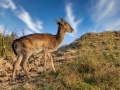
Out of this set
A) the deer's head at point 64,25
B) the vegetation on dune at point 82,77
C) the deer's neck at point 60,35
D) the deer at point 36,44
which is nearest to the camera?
the vegetation on dune at point 82,77

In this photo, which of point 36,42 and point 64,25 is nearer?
point 36,42

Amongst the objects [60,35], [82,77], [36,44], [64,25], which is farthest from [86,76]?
[64,25]

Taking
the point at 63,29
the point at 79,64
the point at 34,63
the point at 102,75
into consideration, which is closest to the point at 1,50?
the point at 34,63

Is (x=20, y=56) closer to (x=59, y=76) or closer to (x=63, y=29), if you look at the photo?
(x=59, y=76)

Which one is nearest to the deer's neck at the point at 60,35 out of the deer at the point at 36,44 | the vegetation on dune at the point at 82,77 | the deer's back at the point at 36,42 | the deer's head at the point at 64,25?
the deer at the point at 36,44

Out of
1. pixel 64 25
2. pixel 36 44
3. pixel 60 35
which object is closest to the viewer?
pixel 36 44

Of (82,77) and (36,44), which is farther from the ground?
(36,44)

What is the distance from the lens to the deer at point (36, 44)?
9.13m

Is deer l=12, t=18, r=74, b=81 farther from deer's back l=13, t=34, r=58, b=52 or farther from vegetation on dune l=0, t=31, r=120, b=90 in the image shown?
vegetation on dune l=0, t=31, r=120, b=90

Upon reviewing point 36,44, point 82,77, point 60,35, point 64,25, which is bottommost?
point 82,77

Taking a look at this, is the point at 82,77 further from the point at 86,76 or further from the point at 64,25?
the point at 64,25

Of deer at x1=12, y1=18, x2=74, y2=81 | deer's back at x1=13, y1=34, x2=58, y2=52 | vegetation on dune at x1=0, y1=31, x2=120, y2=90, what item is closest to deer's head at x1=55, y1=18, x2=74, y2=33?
deer at x1=12, y1=18, x2=74, y2=81

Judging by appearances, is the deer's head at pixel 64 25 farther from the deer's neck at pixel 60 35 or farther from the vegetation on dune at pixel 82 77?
the vegetation on dune at pixel 82 77

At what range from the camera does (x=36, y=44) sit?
9695 mm
